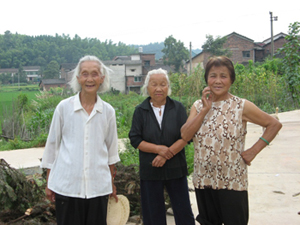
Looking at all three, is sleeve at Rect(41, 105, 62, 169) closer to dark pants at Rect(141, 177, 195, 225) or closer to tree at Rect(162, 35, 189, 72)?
dark pants at Rect(141, 177, 195, 225)

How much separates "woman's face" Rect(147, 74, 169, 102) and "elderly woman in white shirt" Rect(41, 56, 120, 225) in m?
0.51

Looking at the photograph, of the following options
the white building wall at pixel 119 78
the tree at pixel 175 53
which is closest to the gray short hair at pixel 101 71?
the white building wall at pixel 119 78

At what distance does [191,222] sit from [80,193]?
0.99 metres

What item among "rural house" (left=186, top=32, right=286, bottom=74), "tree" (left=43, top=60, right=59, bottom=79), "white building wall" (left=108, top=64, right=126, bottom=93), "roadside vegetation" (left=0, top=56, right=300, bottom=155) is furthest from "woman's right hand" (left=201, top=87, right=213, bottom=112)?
"tree" (left=43, top=60, right=59, bottom=79)

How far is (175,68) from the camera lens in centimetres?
6519

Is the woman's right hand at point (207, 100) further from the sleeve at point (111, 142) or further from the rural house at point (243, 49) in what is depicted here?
the rural house at point (243, 49)

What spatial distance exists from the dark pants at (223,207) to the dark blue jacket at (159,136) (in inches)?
11.3

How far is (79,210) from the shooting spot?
2.28 meters

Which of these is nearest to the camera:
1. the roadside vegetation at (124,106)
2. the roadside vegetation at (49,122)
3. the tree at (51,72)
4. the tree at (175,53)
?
the roadside vegetation at (49,122)

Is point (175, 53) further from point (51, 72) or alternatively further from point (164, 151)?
point (164, 151)

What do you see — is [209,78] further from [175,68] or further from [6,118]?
[175,68]

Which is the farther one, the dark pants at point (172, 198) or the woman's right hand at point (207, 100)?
the dark pants at point (172, 198)

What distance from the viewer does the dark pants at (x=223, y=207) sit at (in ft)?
7.66

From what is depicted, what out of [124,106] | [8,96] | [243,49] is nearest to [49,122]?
[124,106]
